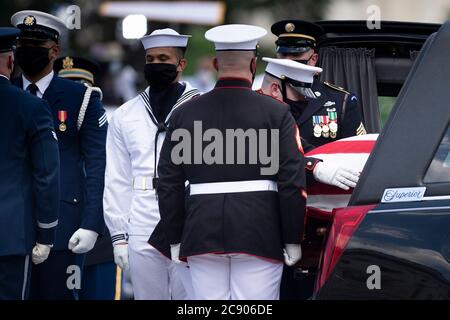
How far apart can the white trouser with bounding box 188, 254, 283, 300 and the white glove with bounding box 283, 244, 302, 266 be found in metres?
0.04

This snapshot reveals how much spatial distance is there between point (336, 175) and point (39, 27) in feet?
7.46

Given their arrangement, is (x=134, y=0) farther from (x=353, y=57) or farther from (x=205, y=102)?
(x=205, y=102)

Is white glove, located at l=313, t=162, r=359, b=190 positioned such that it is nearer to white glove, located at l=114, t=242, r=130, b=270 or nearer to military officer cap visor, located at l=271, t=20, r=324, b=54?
white glove, located at l=114, t=242, r=130, b=270

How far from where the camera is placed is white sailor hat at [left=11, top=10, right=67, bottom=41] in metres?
6.74

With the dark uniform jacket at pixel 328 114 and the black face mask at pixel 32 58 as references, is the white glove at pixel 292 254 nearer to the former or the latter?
the dark uniform jacket at pixel 328 114

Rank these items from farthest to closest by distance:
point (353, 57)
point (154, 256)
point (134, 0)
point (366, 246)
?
point (134, 0) < point (353, 57) < point (154, 256) < point (366, 246)

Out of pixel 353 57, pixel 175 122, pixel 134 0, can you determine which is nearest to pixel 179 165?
pixel 175 122

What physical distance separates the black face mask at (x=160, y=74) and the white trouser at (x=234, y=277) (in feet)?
4.50

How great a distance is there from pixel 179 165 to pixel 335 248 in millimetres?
1158

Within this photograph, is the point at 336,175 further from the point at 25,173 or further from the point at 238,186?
the point at 25,173

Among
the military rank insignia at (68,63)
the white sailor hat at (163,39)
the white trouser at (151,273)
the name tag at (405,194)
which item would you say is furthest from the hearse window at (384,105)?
the name tag at (405,194)

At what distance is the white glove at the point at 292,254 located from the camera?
17.4 feet

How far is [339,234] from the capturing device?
14.7 ft

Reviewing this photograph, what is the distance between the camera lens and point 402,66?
7.10 m
